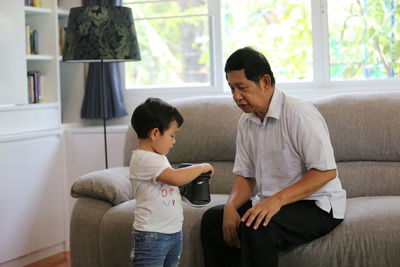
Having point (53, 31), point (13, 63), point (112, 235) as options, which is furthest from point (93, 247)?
point (53, 31)

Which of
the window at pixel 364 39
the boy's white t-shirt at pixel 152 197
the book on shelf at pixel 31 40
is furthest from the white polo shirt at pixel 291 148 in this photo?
the book on shelf at pixel 31 40

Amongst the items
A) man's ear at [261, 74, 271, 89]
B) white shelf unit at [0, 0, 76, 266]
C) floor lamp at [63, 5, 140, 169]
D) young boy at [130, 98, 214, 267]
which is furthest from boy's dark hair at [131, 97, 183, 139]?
white shelf unit at [0, 0, 76, 266]

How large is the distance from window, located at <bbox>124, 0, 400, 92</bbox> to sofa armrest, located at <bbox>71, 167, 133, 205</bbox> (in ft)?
4.71

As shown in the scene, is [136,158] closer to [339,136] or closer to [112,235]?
[112,235]

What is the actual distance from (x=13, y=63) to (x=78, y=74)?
839 millimetres

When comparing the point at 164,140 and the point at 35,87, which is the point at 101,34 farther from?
the point at 164,140

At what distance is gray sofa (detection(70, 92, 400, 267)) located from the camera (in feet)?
8.41

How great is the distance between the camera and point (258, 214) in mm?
2494

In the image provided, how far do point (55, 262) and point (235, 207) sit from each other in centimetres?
177

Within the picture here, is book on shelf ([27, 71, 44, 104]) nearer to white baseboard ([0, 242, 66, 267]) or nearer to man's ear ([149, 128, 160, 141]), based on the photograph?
white baseboard ([0, 242, 66, 267])

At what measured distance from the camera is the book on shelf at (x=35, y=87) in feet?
13.6

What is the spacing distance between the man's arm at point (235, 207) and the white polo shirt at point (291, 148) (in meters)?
0.07

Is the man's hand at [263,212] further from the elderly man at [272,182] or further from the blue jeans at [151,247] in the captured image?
the blue jeans at [151,247]

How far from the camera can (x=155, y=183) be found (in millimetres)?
2424
